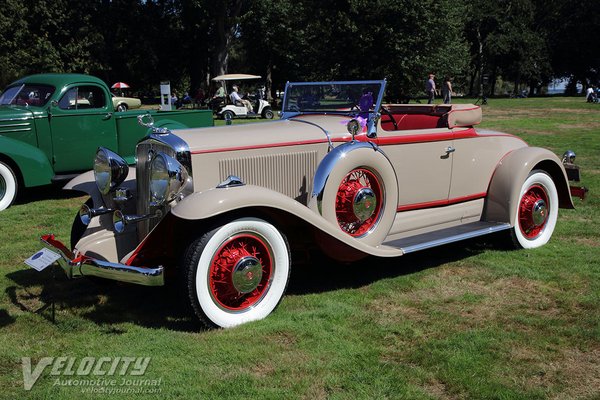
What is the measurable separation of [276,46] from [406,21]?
36.9ft

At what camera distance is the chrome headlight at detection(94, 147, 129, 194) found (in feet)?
14.4

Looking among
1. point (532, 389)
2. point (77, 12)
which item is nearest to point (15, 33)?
point (77, 12)

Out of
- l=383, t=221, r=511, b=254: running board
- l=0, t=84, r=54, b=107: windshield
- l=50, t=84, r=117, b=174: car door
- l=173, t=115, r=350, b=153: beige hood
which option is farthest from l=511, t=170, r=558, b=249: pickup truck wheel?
l=0, t=84, r=54, b=107: windshield

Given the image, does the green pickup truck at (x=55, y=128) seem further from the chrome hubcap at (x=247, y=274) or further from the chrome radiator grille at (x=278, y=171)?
the chrome hubcap at (x=247, y=274)

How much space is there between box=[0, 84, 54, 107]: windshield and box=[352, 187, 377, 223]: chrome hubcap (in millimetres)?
6170

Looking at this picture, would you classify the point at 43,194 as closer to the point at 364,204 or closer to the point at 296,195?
the point at 296,195

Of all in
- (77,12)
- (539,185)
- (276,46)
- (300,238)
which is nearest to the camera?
(300,238)

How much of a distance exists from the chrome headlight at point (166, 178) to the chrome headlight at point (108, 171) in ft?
1.79

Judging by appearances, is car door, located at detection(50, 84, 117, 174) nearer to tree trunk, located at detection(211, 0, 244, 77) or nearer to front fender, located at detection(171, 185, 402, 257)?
front fender, located at detection(171, 185, 402, 257)

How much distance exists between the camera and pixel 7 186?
8016mm

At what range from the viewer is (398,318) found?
399cm

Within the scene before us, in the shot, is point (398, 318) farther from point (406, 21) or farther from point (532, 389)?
point (406, 21)

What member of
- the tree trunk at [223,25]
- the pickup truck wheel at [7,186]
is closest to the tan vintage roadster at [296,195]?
the pickup truck wheel at [7,186]

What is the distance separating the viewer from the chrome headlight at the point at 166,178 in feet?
12.6
